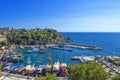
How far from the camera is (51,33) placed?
135 m

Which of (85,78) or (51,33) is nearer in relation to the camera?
(85,78)

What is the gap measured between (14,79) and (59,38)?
8974 centimetres

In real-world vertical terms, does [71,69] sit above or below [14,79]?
above

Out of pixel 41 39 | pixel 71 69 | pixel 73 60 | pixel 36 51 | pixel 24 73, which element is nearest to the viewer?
pixel 71 69

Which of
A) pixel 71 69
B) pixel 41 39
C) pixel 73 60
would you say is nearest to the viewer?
pixel 71 69

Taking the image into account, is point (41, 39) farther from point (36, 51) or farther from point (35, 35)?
point (36, 51)

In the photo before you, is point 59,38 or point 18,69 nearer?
point 18,69

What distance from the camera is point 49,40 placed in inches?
4749

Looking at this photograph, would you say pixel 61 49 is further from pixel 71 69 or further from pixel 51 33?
pixel 71 69

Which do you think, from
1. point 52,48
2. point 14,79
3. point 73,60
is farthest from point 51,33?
point 14,79

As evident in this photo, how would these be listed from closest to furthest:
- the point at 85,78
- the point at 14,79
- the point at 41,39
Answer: the point at 85,78, the point at 14,79, the point at 41,39

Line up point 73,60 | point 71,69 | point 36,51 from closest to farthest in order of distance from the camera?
point 71,69 < point 73,60 < point 36,51

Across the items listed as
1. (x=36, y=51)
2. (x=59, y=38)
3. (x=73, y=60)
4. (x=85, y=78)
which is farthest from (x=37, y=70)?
(x=59, y=38)

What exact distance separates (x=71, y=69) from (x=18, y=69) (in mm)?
18586
